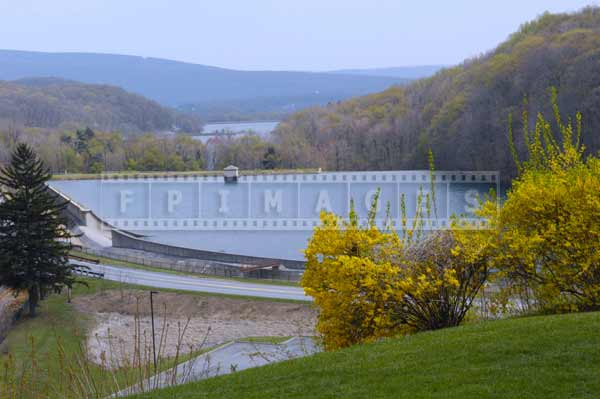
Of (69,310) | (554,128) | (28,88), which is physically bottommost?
(69,310)

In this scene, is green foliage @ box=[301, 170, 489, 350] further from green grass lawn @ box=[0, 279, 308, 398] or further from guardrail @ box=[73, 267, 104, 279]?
guardrail @ box=[73, 267, 104, 279]

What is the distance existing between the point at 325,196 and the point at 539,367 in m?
53.1

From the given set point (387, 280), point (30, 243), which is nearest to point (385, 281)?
point (387, 280)

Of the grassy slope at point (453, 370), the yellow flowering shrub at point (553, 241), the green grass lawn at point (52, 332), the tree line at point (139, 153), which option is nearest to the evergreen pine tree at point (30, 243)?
the green grass lawn at point (52, 332)

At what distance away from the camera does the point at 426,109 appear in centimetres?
9225

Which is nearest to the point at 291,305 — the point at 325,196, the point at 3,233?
the point at 3,233

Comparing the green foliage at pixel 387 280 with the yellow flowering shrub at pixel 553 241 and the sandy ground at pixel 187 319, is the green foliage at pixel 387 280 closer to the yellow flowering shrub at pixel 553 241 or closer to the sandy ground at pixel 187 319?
the yellow flowering shrub at pixel 553 241

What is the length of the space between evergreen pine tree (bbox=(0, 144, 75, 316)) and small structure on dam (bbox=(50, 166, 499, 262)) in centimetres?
1354

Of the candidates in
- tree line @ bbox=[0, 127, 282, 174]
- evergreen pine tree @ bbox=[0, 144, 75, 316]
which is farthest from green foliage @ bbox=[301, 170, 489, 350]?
tree line @ bbox=[0, 127, 282, 174]

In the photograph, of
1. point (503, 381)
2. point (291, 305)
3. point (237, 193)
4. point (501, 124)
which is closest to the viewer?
point (503, 381)

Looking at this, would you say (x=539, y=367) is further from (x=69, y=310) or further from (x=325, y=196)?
(x=325, y=196)

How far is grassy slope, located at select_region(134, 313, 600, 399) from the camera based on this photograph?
7.50m

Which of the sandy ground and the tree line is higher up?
the tree line

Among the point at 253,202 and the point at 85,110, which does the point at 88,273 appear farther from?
the point at 85,110
